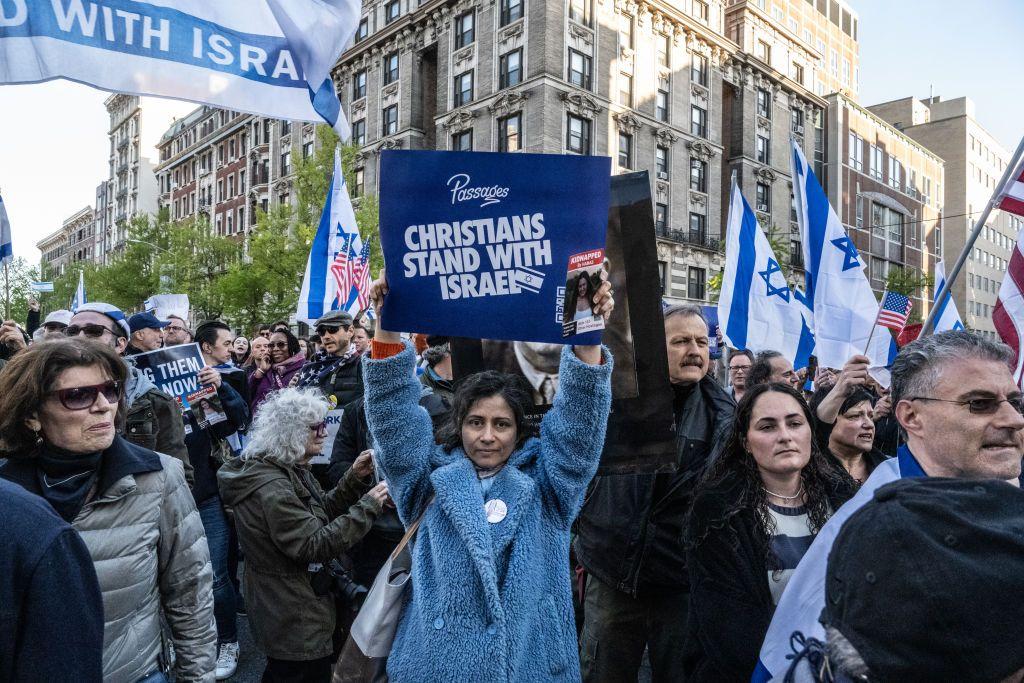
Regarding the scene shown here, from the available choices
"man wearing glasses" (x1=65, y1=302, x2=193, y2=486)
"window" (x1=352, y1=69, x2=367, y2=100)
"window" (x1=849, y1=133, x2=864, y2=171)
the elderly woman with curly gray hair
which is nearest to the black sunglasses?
"man wearing glasses" (x1=65, y1=302, x2=193, y2=486)

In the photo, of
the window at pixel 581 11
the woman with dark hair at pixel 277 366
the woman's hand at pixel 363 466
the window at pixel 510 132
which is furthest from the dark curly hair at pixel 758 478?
the window at pixel 581 11

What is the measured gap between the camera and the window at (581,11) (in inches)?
1202

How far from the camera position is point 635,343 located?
273cm

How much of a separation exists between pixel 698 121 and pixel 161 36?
3677 cm

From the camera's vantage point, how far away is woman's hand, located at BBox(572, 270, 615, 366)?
8.16 feet

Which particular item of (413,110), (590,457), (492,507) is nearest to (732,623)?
(590,457)

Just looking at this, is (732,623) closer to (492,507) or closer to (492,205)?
(492,507)

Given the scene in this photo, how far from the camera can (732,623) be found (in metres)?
2.38

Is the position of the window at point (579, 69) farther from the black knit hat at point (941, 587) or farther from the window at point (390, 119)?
the black knit hat at point (941, 587)

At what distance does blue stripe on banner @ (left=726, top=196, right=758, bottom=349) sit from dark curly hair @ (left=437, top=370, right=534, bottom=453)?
5.63 metres

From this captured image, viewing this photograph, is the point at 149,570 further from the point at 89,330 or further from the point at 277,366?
the point at 277,366

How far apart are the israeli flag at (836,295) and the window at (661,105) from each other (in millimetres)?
29369

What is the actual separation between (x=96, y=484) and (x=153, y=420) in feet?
6.46

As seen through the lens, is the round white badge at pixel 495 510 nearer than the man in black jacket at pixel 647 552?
Yes
